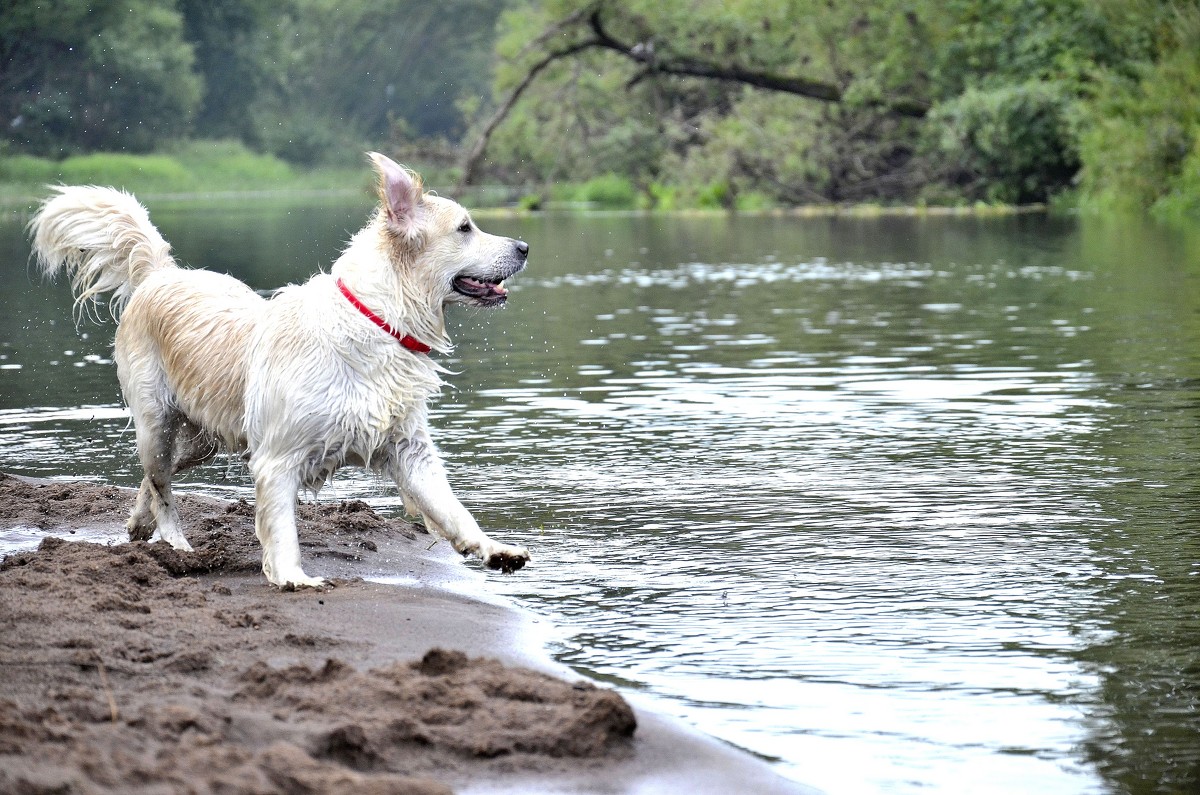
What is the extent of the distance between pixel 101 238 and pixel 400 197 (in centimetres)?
208

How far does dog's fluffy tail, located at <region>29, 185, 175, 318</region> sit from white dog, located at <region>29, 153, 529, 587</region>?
0.54 metres

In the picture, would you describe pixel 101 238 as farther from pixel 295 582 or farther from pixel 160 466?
pixel 295 582

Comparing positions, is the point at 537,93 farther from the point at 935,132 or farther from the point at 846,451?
the point at 846,451

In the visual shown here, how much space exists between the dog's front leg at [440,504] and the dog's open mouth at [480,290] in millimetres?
741

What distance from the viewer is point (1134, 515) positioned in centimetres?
830

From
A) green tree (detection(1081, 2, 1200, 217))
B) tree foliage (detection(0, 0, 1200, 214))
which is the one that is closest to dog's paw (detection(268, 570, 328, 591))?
tree foliage (detection(0, 0, 1200, 214))

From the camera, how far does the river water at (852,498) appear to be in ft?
17.8

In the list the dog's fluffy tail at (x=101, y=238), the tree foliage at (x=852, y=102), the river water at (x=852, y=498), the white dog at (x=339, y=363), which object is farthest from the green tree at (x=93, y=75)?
the white dog at (x=339, y=363)

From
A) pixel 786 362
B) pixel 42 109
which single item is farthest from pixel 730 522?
pixel 42 109

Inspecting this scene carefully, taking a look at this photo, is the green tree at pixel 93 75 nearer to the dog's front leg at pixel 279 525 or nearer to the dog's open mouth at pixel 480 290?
the dog's open mouth at pixel 480 290

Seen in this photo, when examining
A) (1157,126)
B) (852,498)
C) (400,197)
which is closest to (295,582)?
(400,197)

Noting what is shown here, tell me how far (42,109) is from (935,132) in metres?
40.7

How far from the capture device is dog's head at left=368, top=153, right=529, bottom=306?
7410mm

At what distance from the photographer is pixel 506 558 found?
6.96 meters
